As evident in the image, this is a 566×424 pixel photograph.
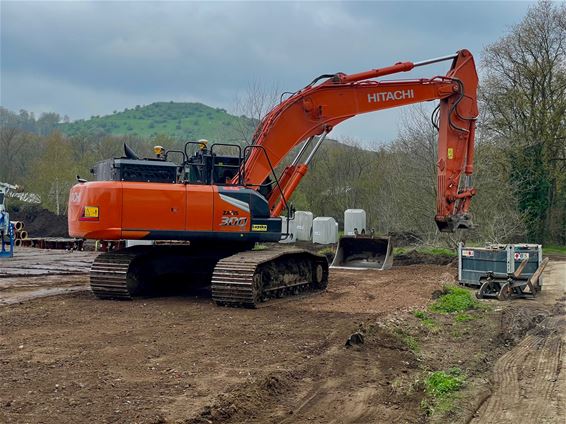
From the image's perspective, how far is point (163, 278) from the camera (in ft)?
41.2

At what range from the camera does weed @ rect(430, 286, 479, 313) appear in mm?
11145

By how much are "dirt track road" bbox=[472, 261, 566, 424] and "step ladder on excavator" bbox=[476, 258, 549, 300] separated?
8.89ft

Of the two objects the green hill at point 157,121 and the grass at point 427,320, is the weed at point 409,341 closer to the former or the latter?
the grass at point 427,320

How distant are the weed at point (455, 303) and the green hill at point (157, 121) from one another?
262 ft

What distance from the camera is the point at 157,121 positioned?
385ft

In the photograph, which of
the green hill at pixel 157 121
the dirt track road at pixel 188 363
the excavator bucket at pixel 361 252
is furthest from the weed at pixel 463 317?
the green hill at pixel 157 121

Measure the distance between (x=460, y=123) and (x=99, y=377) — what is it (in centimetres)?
968

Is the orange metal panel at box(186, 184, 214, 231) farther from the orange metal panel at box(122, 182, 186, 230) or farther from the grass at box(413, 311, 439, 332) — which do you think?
the grass at box(413, 311, 439, 332)

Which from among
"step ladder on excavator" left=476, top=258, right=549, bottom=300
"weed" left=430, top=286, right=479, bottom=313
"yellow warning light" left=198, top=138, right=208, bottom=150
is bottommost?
"weed" left=430, top=286, right=479, bottom=313

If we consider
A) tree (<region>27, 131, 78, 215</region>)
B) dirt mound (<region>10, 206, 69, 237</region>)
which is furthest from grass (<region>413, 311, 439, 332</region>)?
tree (<region>27, 131, 78, 215</region>)

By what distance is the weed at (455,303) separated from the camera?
11.1 meters

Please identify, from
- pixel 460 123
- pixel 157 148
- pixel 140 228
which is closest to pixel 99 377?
pixel 140 228

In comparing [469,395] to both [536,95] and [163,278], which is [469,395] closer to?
[163,278]

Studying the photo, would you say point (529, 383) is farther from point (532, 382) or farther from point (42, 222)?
point (42, 222)
